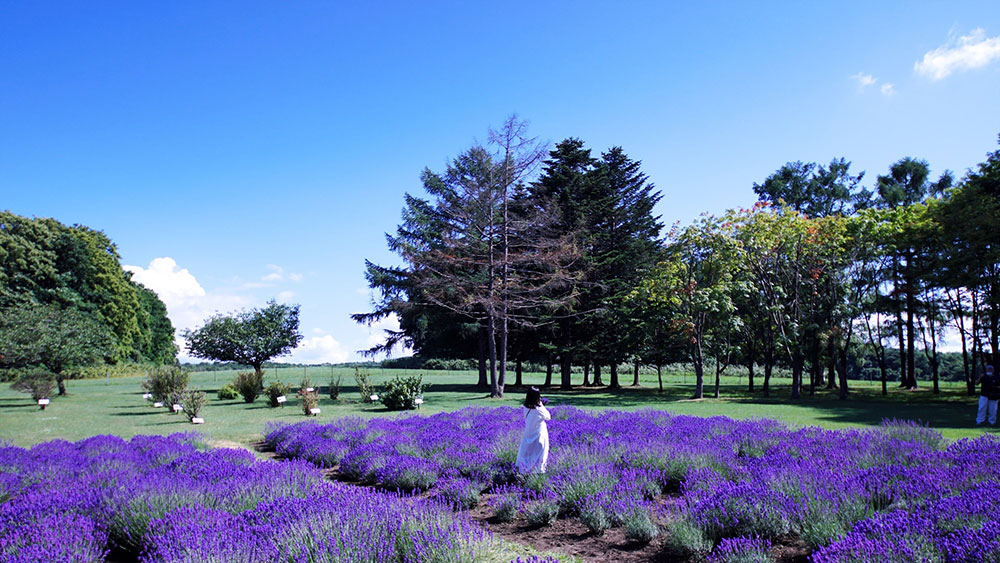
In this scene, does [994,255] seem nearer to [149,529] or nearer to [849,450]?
[849,450]

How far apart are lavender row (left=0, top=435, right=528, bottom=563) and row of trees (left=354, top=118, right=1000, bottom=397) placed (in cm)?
1873

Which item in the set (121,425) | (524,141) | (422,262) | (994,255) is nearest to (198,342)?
(422,262)

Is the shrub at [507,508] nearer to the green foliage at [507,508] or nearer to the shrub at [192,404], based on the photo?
the green foliage at [507,508]

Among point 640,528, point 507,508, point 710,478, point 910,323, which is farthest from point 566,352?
point 640,528

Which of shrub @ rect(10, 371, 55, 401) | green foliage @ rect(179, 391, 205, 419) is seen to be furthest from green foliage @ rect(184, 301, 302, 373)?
green foliage @ rect(179, 391, 205, 419)

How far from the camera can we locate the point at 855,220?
1049 inches

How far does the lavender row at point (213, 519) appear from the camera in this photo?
4195 millimetres

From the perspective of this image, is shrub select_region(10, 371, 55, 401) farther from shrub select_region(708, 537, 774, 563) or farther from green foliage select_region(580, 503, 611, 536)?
shrub select_region(708, 537, 774, 563)

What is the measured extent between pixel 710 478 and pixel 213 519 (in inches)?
213

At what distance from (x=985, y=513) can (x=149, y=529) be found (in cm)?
714

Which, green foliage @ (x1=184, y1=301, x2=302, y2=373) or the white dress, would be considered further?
green foliage @ (x1=184, y1=301, x2=302, y2=373)

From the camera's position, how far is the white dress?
26.9ft

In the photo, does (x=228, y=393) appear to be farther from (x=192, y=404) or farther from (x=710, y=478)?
(x=710, y=478)

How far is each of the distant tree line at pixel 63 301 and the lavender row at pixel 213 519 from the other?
21.5 m
